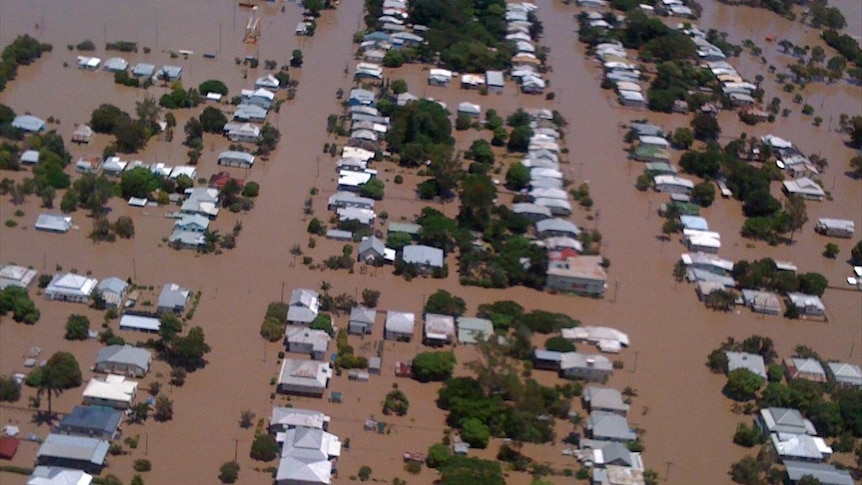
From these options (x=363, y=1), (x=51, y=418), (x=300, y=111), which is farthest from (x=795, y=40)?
(x=51, y=418)

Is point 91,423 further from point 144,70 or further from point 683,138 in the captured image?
point 683,138

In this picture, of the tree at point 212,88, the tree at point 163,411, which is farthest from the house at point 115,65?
the tree at point 163,411

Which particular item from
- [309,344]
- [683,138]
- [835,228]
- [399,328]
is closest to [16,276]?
[309,344]

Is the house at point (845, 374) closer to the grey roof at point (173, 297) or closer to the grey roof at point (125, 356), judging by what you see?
the grey roof at point (173, 297)

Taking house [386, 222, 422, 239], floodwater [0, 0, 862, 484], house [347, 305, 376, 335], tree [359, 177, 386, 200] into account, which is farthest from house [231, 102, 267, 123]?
house [347, 305, 376, 335]

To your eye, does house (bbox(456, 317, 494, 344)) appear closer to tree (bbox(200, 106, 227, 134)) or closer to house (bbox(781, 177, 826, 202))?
tree (bbox(200, 106, 227, 134))

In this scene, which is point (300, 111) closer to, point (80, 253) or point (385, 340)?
point (80, 253)
